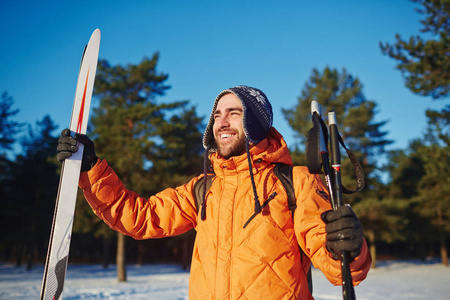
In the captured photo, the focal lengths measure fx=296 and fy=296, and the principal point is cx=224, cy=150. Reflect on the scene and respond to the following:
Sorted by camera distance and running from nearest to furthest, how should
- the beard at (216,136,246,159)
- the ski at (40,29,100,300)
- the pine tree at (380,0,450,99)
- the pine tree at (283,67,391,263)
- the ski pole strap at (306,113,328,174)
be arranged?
the ski pole strap at (306,113,328,174), the ski at (40,29,100,300), the beard at (216,136,246,159), the pine tree at (380,0,450,99), the pine tree at (283,67,391,263)

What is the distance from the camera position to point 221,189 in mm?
2090

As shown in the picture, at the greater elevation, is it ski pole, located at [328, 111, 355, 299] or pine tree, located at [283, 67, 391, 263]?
pine tree, located at [283, 67, 391, 263]

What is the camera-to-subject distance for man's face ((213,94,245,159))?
2246 millimetres

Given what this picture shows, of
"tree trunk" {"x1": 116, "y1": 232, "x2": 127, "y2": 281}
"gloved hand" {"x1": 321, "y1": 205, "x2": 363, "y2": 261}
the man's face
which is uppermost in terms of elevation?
the man's face

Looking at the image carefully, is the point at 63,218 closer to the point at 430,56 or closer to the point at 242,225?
the point at 242,225

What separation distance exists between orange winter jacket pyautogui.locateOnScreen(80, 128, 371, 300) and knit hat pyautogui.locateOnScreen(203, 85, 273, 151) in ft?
0.36

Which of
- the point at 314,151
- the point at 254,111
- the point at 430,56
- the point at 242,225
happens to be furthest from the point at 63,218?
the point at 430,56

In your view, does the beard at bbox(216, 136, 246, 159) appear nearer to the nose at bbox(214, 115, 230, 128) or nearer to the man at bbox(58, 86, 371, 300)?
the man at bbox(58, 86, 371, 300)

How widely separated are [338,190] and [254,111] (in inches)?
38.8

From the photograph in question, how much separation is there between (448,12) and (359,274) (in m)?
12.7

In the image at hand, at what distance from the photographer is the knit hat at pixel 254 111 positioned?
2.24 metres

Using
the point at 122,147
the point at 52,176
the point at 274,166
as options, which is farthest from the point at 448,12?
the point at 52,176

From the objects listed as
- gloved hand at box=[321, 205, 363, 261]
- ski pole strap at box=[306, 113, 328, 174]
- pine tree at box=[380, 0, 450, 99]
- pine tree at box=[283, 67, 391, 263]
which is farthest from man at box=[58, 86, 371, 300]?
pine tree at box=[283, 67, 391, 263]

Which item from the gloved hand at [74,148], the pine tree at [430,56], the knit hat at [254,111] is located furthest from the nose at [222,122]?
the pine tree at [430,56]
